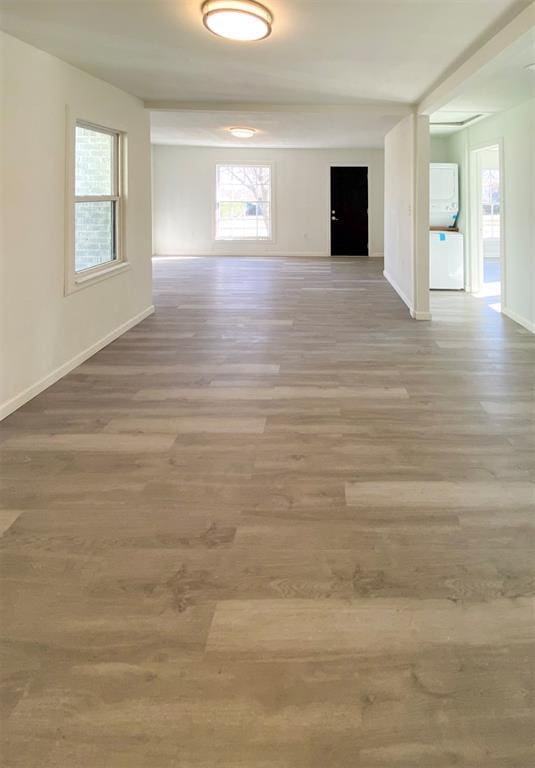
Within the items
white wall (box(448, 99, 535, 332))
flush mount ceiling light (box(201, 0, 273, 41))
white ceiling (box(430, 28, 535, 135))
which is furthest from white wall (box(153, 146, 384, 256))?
flush mount ceiling light (box(201, 0, 273, 41))

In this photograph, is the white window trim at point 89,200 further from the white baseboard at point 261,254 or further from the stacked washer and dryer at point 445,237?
the white baseboard at point 261,254

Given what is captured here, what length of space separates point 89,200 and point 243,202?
9652 millimetres

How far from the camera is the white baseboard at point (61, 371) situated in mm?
3994

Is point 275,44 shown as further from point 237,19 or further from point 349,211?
point 349,211

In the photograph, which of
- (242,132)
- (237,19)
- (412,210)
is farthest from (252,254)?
(237,19)

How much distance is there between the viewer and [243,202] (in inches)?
579

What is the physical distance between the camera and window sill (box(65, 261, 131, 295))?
5025 mm

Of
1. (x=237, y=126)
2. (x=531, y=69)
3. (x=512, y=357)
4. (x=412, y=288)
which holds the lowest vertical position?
(x=512, y=357)

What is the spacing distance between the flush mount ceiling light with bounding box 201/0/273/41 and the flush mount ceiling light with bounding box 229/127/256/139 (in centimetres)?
662

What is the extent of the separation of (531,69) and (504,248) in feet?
8.12

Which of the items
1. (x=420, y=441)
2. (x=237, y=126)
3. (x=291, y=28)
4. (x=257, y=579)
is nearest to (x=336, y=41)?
(x=291, y=28)

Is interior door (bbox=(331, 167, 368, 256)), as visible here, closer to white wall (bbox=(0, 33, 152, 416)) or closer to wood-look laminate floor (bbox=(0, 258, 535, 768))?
white wall (bbox=(0, 33, 152, 416))

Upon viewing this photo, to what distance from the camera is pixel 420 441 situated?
3398mm

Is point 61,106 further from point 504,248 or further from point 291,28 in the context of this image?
point 504,248
